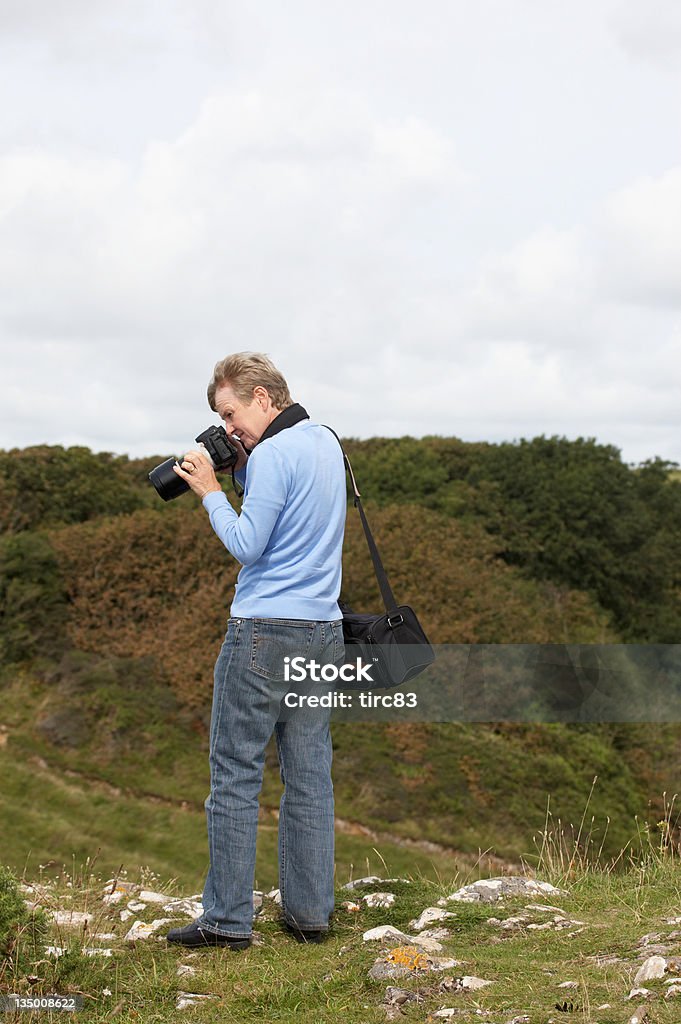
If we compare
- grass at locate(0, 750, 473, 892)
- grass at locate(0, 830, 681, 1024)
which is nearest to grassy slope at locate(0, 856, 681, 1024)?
grass at locate(0, 830, 681, 1024)

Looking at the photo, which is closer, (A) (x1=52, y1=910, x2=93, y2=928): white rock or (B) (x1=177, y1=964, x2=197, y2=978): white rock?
(B) (x1=177, y1=964, x2=197, y2=978): white rock

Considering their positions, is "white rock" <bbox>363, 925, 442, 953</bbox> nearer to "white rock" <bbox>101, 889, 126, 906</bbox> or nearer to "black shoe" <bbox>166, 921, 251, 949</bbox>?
"black shoe" <bbox>166, 921, 251, 949</bbox>

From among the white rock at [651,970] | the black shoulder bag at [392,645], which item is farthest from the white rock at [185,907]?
the white rock at [651,970]

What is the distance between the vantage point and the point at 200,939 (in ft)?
14.2

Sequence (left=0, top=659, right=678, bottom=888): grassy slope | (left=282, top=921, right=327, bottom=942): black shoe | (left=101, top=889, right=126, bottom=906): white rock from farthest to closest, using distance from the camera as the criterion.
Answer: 1. (left=0, top=659, right=678, bottom=888): grassy slope
2. (left=101, top=889, right=126, bottom=906): white rock
3. (left=282, top=921, right=327, bottom=942): black shoe

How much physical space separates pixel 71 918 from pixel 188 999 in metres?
1.03

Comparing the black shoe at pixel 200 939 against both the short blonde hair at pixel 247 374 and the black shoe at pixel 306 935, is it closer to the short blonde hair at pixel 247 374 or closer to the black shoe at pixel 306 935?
the black shoe at pixel 306 935

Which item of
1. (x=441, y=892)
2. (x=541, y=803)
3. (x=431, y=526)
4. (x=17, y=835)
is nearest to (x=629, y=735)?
(x=541, y=803)

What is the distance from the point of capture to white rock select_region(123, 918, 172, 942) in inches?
175

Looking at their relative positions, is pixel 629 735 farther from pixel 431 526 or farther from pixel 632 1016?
pixel 632 1016

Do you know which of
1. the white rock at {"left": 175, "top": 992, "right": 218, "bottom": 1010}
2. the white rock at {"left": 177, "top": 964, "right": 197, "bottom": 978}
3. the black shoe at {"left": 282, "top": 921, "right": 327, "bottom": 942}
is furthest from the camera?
the black shoe at {"left": 282, "top": 921, "right": 327, "bottom": 942}

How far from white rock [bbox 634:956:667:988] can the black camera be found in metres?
2.49

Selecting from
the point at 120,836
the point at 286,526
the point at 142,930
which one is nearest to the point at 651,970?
the point at 286,526

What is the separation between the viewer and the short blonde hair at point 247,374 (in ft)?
14.1
